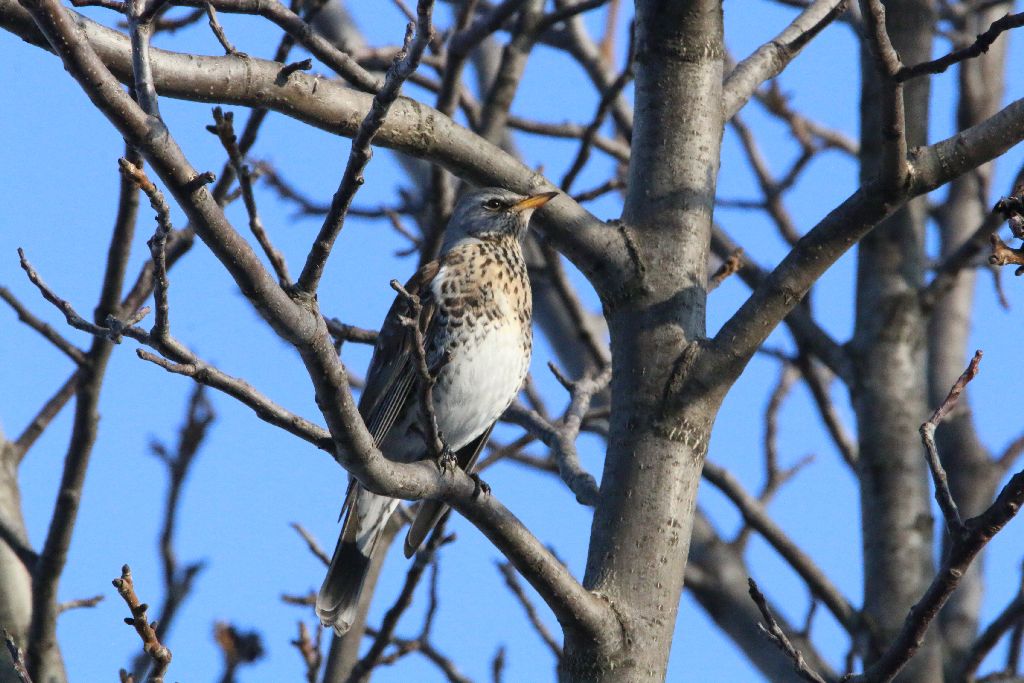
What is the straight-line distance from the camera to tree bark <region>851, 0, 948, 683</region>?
5.45 m

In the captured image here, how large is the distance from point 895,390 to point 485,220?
210 cm

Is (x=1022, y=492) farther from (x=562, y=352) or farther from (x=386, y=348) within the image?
(x=562, y=352)

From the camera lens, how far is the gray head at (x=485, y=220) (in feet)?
18.2

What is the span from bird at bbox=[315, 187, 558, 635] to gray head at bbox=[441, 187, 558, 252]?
149 millimetres

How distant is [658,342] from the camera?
3715 millimetres

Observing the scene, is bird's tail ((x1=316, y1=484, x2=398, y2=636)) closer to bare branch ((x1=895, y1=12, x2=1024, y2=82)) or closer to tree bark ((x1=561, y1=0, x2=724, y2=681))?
tree bark ((x1=561, y1=0, x2=724, y2=681))

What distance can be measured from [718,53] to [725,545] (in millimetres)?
3347

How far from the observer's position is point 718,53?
13.6 ft

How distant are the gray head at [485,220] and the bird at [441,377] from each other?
0.15 metres

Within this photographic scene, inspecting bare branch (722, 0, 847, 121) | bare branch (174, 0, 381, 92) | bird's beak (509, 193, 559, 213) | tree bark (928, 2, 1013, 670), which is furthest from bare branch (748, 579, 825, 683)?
tree bark (928, 2, 1013, 670)

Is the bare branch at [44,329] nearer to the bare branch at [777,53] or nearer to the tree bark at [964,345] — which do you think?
the bare branch at [777,53]

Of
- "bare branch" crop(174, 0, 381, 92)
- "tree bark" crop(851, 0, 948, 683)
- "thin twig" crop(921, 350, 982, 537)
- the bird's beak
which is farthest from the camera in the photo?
A: "tree bark" crop(851, 0, 948, 683)

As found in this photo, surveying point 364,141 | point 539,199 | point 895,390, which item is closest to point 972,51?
point 539,199

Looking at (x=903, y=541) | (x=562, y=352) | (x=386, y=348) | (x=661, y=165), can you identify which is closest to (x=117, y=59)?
(x=661, y=165)
